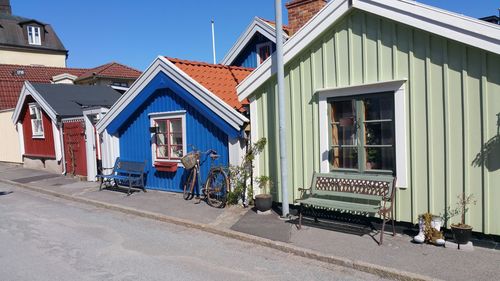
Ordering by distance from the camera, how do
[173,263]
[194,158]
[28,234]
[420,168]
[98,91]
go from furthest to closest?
1. [98,91]
2. [194,158]
3. [28,234]
4. [420,168]
5. [173,263]

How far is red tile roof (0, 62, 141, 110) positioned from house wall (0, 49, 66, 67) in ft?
32.7

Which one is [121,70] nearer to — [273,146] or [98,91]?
[98,91]

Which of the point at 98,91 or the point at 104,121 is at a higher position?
the point at 98,91

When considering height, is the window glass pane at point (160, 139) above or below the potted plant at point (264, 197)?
above

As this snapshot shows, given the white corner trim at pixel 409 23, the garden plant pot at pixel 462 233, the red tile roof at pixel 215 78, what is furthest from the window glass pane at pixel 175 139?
the garden plant pot at pixel 462 233

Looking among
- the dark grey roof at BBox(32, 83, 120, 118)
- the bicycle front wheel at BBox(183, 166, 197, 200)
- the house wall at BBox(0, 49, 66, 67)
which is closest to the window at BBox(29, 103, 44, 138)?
the dark grey roof at BBox(32, 83, 120, 118)

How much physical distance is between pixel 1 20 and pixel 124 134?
35707 mm

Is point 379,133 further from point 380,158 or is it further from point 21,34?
point 21,34

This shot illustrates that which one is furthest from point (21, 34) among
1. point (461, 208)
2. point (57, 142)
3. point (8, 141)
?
point (461, 208)

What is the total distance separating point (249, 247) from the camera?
267 inches

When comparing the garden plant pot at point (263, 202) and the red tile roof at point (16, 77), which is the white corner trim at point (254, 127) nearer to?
the garden plant pot at point (263, 202)

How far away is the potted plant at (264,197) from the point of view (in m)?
8.41

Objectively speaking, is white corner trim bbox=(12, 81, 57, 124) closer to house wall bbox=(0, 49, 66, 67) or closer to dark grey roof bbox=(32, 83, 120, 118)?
dark grey roof bbox=(32, 83, 120, 118)

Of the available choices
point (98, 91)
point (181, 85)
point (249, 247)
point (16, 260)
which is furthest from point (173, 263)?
point (98, 91)
